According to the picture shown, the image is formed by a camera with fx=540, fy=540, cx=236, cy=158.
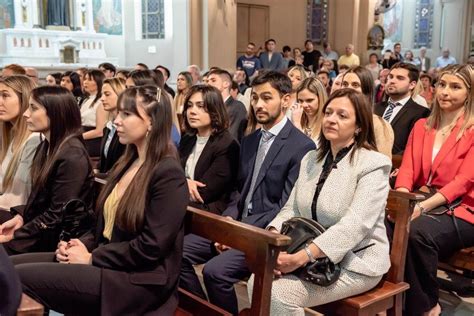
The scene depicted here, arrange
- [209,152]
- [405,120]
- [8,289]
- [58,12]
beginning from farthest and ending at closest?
[58,12], [405,120], [209,152], [8,289]

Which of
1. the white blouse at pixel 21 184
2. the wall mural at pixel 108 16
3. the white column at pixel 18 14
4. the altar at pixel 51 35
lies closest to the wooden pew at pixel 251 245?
the white blouse at pixel 21 184

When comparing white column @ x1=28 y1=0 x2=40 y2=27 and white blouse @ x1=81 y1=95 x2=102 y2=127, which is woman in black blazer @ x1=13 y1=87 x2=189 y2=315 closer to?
white blouse @ x1=81 y1=95 x2=102 y2=127

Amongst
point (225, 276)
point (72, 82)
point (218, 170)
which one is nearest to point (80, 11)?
point (72, 82)

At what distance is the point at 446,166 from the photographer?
11.1ft

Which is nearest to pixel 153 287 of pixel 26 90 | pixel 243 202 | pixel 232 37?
pixel 243 202

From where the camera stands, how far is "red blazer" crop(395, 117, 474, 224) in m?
3.24

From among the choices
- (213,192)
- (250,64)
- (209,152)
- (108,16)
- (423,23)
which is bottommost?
(213,192)

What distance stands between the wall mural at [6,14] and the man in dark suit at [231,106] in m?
8.62

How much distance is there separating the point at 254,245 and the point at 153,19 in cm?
1206

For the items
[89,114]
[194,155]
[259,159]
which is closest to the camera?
[259,159]

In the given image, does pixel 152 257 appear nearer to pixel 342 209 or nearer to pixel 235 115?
pixel 342 209

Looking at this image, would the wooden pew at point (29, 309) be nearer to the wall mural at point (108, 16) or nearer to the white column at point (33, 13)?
the white column at point (33, 13)

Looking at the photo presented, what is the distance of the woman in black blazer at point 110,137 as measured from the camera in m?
4.19

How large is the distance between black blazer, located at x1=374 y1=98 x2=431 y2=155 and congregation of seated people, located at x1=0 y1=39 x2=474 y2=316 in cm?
39
